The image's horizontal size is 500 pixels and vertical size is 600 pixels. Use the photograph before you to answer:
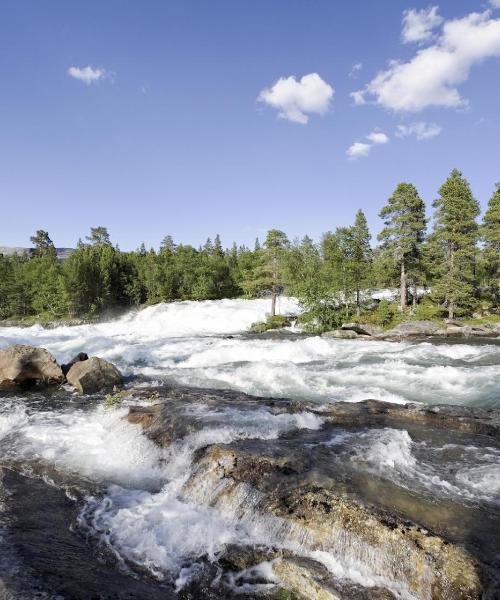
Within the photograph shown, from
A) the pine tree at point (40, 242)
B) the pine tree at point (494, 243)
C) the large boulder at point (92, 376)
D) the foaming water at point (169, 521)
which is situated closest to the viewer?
the foaming water at point (169, 521)

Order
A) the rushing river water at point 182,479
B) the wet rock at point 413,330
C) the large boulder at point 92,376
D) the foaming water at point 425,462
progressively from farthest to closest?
the wet rock at point 413,330 → the large boulder at point 92,376 → the foaming water at point 425,462 → the rushing river water at point 182,479

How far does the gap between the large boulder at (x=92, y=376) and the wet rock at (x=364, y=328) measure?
24012 millimetres

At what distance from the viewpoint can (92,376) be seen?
17453 millimetres

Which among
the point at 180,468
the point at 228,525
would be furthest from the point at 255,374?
the point at 228,525

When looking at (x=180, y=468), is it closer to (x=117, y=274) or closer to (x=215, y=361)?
(x=215, y=361)

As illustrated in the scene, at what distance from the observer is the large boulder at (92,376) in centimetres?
1727

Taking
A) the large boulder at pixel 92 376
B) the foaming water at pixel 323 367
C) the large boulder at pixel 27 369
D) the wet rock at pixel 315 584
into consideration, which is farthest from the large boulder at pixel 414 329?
the wet rock at pixel 315 584

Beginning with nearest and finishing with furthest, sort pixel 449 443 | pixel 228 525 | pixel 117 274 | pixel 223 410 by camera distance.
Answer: pixel 228 525, pixel 449 443, pixel 223 410, pixel 117 274

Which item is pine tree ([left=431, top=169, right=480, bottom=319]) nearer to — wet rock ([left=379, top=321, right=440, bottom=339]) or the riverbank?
wet rock ([left=379, top=321, right=440, bottom=339])

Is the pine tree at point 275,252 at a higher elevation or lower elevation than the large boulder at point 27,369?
higher

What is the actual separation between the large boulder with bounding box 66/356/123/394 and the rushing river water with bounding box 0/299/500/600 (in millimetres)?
683

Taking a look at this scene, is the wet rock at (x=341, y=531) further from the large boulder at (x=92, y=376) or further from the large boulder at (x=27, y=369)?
the large boulder at (x=27, y=369)

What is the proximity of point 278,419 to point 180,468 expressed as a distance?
3.48m

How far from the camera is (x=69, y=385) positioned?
59.9ft
